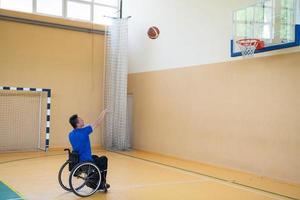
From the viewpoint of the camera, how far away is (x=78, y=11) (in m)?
10.5

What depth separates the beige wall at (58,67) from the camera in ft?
30.8

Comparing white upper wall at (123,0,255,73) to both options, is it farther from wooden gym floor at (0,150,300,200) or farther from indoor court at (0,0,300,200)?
wooden gym floor at (0,150,300,200)

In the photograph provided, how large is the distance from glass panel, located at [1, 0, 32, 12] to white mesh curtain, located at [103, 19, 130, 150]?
221 centimetres

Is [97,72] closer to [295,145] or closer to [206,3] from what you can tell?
[206,3]

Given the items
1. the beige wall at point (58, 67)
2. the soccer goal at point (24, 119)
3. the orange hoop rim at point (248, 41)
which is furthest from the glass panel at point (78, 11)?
the orange hoop rim at point (248, 41)

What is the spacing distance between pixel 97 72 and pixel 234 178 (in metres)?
5.61

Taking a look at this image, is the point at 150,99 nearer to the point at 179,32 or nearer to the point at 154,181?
the point at 179,32

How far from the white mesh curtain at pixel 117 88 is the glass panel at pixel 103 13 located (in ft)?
2.53

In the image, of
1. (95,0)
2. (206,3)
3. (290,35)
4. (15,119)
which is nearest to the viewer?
(290,35)

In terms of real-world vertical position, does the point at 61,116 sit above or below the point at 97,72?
below

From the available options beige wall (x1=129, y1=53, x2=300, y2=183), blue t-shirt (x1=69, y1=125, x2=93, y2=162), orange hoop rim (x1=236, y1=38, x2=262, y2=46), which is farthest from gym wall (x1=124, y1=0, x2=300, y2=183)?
blue t-shirt (x1=69, y1=125, x2=93, y2=162)

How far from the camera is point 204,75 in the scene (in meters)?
7.96

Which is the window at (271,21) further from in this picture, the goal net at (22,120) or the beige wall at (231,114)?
the goal net at (22,120)

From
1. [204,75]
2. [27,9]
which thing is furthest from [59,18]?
[204,75]
